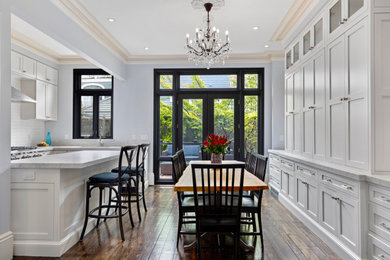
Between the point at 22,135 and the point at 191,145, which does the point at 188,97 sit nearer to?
the point at 191,145

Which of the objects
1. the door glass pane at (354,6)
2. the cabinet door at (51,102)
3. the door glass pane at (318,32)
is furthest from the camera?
the cabinet door at (51,102)

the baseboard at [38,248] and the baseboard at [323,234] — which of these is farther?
the baseboard at [38,248]

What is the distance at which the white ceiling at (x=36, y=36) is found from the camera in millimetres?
4094

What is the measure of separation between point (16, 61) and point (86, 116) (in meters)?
1.84

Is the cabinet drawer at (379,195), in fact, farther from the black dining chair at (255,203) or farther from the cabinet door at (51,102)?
the cabinet door at (51,102)

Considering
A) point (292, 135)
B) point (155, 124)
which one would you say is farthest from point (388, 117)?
point (155, 124)

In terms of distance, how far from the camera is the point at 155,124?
5965mm

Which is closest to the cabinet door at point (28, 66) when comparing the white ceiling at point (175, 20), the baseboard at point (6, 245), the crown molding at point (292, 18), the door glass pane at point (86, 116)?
the door glass pane at point (86, 116)

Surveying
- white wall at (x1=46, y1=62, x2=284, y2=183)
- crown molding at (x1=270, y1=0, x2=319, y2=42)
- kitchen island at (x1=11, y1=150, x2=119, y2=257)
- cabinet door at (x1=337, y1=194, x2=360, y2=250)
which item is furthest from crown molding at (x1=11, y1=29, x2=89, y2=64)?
cabinet door at (x1=337, y1=194, x2=360, y2=250)

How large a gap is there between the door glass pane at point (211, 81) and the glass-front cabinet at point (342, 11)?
3025mm

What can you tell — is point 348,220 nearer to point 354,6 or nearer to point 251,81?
point 354,6

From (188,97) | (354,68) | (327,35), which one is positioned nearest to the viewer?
(354,68)

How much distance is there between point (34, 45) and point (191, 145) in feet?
12.3

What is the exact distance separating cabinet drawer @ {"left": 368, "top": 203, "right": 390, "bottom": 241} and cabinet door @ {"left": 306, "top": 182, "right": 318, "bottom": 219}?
0.92 m
